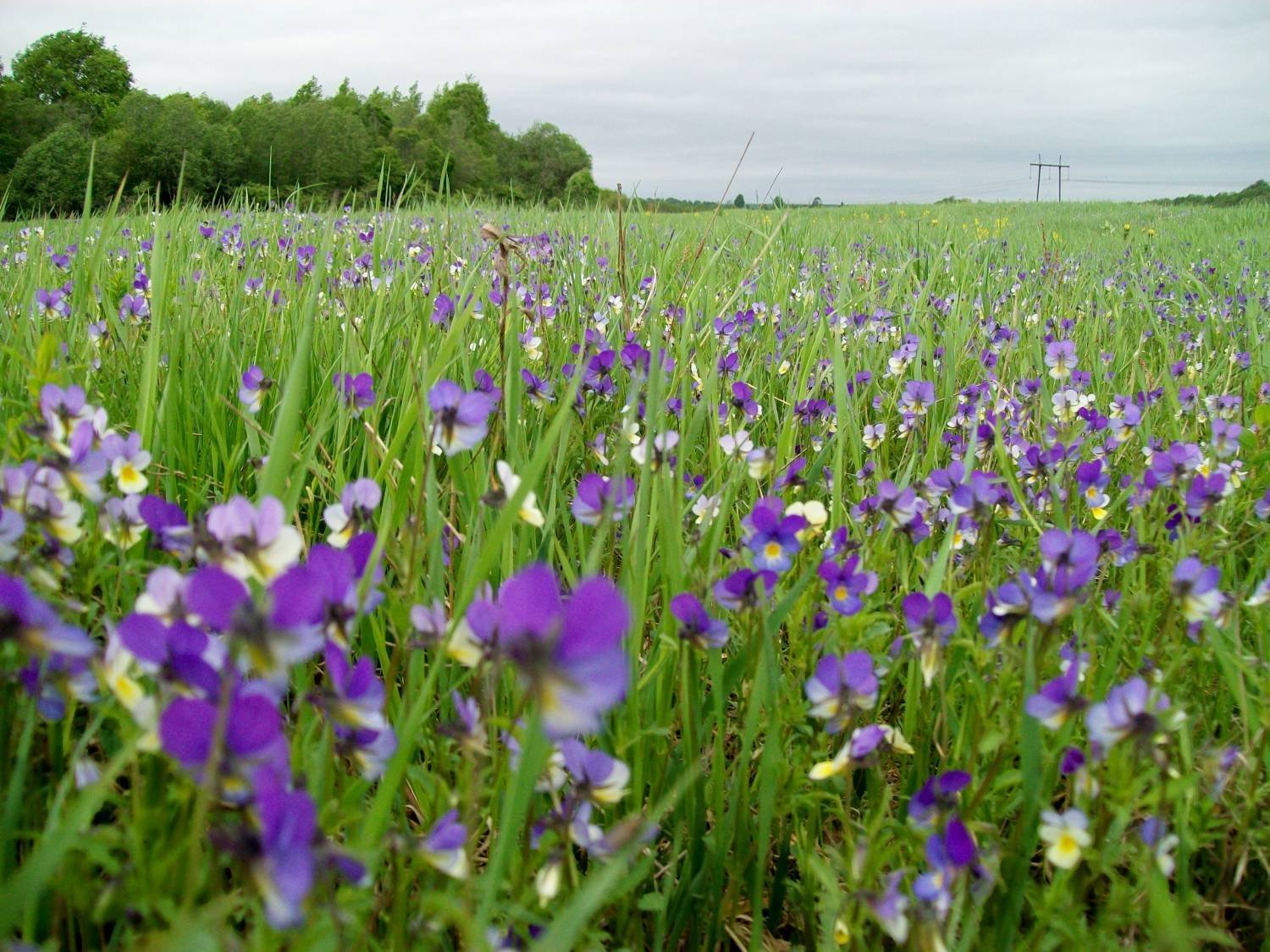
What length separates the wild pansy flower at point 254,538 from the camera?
776mm

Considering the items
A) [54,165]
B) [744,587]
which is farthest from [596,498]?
[54,165]

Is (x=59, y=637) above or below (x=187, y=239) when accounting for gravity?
below

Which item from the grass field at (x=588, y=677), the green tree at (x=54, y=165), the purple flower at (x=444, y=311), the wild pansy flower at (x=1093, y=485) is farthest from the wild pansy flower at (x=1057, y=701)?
the green tree at (x=54, y=165)

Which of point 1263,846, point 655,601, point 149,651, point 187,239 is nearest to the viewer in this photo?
point 149,651

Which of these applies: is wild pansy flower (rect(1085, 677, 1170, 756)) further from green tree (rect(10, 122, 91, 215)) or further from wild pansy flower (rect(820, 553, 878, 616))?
green tree (rect(10, 122, 91, 215))

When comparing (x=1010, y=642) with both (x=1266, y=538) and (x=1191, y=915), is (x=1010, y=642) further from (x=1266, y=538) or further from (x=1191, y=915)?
(x=1266, y=538)

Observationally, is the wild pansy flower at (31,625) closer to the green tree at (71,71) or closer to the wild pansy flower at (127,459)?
the wild pansy flower at (127,459)

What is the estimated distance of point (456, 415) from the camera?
3.54ft

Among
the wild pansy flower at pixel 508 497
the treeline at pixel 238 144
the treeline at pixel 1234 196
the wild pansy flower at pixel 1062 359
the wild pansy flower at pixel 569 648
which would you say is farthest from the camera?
the treeline at pixel 1234 196

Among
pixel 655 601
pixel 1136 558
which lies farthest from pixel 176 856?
pixel 1136 558

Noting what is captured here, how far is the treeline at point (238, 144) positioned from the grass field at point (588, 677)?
1.39m

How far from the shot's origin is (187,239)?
4.34 meters

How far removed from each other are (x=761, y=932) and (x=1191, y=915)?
0.53 metres

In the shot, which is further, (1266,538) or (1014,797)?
(1266,538)
